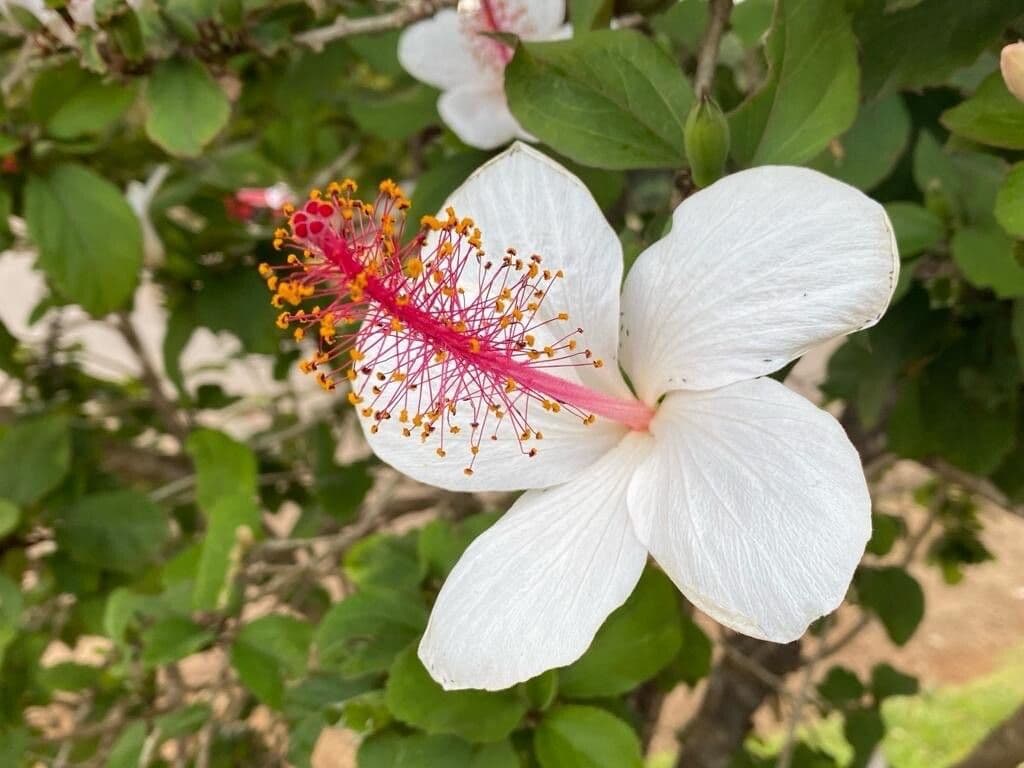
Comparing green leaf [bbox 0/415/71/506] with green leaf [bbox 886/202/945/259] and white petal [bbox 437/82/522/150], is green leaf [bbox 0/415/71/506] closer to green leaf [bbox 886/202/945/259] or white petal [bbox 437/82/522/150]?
white petal [bbox 437/82/522/150]

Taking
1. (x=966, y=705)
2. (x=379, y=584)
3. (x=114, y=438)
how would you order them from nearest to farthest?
(x=379, y=584)
(x=114, y=438)
(x=966, y=705)

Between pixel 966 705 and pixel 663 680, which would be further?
pixel 966 705

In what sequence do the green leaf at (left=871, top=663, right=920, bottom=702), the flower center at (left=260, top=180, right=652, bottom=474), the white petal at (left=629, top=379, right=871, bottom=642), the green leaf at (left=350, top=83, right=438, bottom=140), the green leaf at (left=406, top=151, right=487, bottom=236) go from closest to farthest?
the white petal at (left=629, top=379, right=871, bottom=642) < the flower center at (left=260, top=180, right=652, bottom=474) < the green leaf at (left=406, top=151, right=487, bottom=236) < the green leaf at (left=350, top=83, right=438, bottom=140) < the green leaf at (left=871, top=663, right=920, bottom=702)

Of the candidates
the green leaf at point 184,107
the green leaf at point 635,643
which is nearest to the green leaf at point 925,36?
the green leaf at point 635,643

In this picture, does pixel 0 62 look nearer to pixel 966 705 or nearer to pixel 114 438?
pixel 114 438

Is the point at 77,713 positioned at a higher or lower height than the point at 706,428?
lower

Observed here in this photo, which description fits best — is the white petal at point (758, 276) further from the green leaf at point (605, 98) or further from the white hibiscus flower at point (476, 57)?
the white hibiscus flower at point (476, 57)

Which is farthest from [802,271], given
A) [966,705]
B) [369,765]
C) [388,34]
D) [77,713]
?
[966,705]

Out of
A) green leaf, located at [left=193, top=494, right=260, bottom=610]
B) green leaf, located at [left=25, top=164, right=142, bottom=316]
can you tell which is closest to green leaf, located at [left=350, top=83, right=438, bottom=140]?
green leaf, located at [left=25, top=164, right=142, bottom=316]

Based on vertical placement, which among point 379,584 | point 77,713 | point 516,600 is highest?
point 516,600
